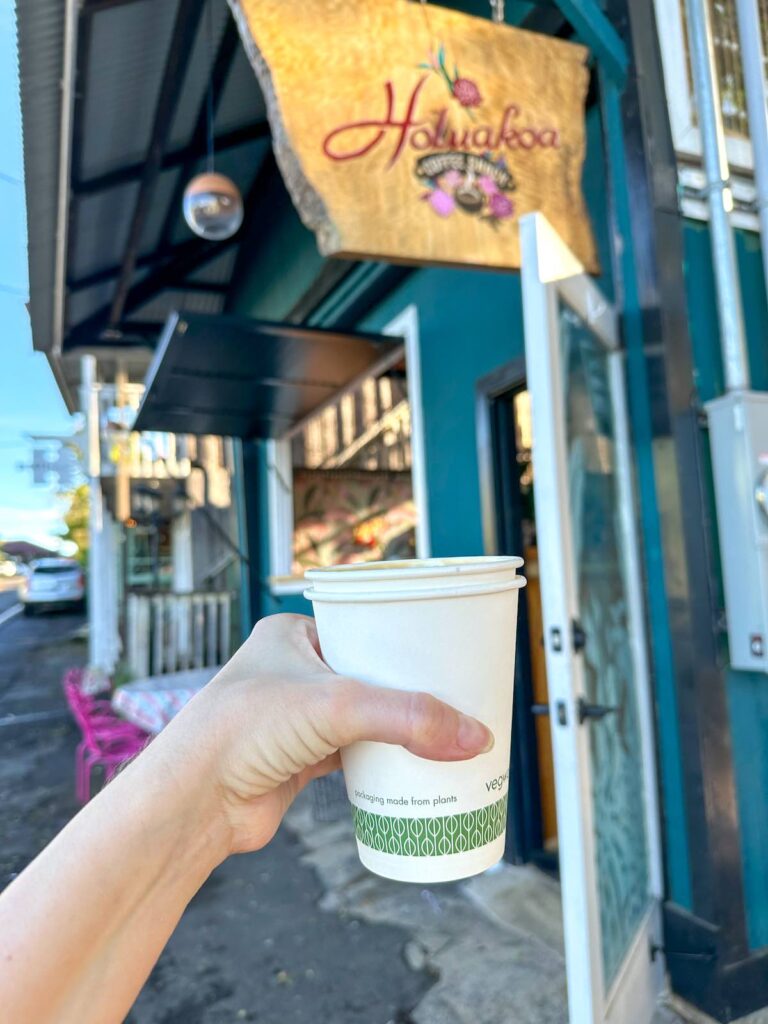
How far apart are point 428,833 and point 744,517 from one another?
6.14ft

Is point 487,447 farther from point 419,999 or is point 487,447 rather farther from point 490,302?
point 419,999

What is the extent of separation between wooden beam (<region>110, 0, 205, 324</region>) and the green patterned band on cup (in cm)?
468

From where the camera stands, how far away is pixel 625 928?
6.80ft

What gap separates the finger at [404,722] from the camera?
0.76m

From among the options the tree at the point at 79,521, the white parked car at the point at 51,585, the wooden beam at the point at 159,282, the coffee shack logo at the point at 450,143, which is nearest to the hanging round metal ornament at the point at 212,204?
the coffee shack logo at the point at 450,143

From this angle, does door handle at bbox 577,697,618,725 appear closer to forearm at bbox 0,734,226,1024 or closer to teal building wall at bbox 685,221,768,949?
teal building wall at bbox 685,221,768,949

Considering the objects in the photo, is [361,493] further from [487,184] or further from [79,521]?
[79,521]

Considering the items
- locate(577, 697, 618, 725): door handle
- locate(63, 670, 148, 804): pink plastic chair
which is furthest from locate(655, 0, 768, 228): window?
locate(63, 670, 148, 804): pink plastic chair

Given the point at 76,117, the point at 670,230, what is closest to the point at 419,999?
the point at 670,230

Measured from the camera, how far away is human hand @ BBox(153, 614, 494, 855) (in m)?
0.77

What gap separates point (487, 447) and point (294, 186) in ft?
6.47

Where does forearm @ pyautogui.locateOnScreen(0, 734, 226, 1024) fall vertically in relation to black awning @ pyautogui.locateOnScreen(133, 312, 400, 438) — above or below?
below

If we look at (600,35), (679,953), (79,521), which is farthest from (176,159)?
(79,521)

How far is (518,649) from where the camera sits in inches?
134
